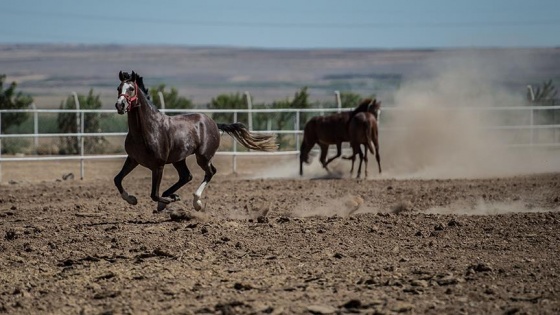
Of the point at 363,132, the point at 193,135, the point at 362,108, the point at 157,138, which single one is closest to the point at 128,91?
the point at 157,138

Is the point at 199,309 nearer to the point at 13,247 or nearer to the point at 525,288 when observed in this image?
the point at 525,288

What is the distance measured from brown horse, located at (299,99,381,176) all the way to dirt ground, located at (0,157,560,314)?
7.31 m

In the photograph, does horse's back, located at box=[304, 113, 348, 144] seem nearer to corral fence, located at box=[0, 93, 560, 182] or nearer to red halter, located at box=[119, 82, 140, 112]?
corral fence, located at box=[0, 93, 560, 182]

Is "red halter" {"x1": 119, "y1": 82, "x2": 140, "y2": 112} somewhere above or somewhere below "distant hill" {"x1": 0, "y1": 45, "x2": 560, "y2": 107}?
below

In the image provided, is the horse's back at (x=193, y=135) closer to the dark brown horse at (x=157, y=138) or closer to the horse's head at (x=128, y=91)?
the dark brown horse at (x=157, y=138)

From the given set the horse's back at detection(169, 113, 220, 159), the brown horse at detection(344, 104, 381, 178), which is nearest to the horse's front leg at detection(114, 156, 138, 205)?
the horse's back at detection(169, 113, 220, 159)

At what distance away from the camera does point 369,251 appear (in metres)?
10.6

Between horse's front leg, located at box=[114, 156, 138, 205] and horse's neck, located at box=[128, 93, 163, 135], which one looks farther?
horse's front leg, located at box=[114, 156, 138, 205]

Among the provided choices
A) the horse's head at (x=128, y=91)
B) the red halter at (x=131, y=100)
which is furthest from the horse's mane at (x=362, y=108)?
the red halter at (x=131, y=100)

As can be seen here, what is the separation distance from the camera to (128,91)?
12.9 metres

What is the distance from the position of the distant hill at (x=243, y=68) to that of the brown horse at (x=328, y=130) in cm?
8388

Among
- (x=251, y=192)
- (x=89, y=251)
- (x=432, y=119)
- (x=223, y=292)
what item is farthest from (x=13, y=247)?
(x=432, y=119)

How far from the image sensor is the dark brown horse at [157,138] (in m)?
13.1

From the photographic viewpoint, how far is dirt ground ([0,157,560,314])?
26.9 feet
